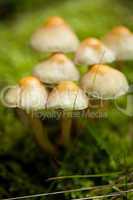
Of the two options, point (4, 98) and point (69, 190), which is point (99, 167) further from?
point (4, 98)

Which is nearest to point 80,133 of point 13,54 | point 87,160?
point 87,160

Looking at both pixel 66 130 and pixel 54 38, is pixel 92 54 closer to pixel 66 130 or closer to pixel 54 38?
pixel 54 38

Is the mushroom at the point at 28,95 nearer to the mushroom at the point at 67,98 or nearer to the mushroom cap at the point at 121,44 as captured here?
the mushroom at the point at 67,98

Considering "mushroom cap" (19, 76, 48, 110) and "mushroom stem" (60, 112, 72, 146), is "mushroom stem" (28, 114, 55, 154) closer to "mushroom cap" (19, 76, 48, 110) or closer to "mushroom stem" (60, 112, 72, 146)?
"mushroom stem" (60, 112, 72, 146)

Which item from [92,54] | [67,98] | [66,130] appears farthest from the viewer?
[66,130]

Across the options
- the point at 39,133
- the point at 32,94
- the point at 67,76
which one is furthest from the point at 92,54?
the point at 39,133

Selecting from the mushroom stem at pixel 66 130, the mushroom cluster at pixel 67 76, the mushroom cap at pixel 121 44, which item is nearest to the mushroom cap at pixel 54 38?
the mushroom cluster at pixel 67 76

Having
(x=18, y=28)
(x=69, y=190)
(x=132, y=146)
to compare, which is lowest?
(x=69, y=190)
